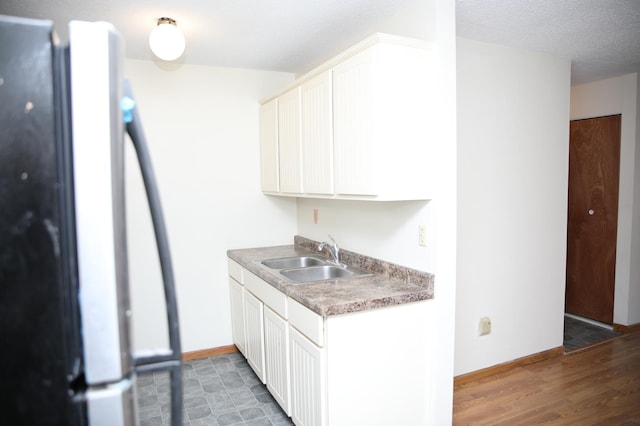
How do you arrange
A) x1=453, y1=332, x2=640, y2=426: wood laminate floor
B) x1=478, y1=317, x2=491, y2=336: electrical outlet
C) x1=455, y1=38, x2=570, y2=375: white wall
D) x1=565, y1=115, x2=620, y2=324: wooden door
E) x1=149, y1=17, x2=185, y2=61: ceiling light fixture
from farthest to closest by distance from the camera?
1. x1=565, y1=115, x2=620, y2=324: wooden door
2. x1=478, y1=317, x2=491, y2=336: electrical outlet
3. x1=455, y1=38, x2=570, y2=375: white wall
4. x1=453, y1=332, x2=640, y2=426: wood laminate floor
5. x1=149, y1=17, x2=185, y2=61: ceiling light fixture

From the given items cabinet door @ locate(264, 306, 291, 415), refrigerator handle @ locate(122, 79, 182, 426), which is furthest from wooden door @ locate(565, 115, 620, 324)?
refrigerator handle @ locate(122, 79, 182, 426)

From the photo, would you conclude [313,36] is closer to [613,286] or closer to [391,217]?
[391,217]

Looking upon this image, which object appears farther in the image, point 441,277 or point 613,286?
point 613,286

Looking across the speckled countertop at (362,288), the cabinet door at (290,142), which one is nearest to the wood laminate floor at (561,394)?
the speckled countertop at (362,288)

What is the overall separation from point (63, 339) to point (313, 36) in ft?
8.06

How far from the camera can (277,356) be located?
2.45 m

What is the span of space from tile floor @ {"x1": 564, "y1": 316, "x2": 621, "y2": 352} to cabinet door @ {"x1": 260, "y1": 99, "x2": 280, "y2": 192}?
112 inches

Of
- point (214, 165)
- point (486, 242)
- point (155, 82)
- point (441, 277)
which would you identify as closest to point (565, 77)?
point (486, 242)

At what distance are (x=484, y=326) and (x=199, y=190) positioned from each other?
2.40 m

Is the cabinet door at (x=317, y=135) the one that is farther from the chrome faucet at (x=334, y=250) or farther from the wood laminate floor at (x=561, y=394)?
the wood laminate floor at (x=561, y=394)

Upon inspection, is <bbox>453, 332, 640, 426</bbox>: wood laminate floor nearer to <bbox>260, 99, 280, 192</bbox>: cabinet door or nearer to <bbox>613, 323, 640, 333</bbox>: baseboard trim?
<bbox>613, 323, 640, 333</bbox>: baseboard trim

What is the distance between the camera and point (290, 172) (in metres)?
2.94

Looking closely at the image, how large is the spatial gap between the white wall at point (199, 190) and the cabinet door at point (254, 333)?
20.0 inches

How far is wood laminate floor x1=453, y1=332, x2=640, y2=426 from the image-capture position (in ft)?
8.02
